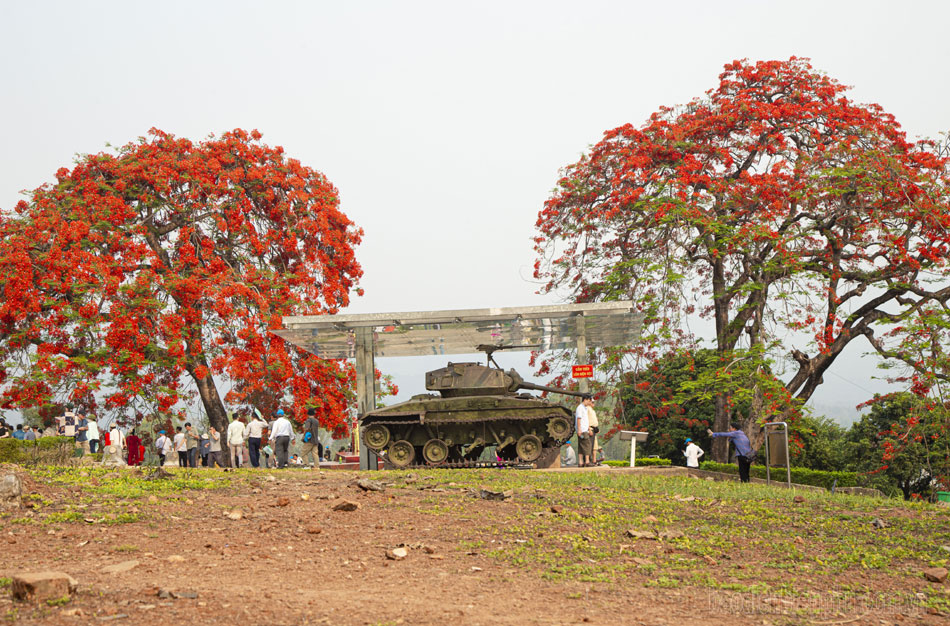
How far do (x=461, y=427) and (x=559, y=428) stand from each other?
2302mm

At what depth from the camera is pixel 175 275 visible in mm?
23938

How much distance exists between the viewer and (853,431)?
32344 millimetres

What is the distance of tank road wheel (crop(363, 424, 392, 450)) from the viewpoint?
1961 centimetres

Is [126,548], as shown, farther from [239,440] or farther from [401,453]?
[401,453]

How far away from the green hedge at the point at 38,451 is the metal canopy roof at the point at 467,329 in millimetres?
5765

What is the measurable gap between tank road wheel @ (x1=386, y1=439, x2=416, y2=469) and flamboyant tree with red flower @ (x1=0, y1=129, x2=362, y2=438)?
556cm

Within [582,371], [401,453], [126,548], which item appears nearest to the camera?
[126,548]

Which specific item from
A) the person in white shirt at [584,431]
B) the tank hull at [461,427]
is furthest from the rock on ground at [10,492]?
the person in white shirt at [584,431]

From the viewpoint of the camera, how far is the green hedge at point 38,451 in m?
15.0

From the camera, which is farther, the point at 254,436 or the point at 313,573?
the point at 254,436

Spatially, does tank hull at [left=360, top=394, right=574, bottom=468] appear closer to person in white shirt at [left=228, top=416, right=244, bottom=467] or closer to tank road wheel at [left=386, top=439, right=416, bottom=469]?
tank road wheel at [left=386, top=439, right=416, bottom=469]

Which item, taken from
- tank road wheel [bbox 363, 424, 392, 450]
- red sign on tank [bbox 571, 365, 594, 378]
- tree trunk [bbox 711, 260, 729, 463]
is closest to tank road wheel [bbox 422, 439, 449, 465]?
tank road wheel [bbox 363, 424, 392, 450]

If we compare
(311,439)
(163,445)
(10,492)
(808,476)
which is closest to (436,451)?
(311,439)

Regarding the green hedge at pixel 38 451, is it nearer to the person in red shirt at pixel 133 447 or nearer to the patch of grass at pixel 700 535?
the person in red shirt at pixel 133 447
